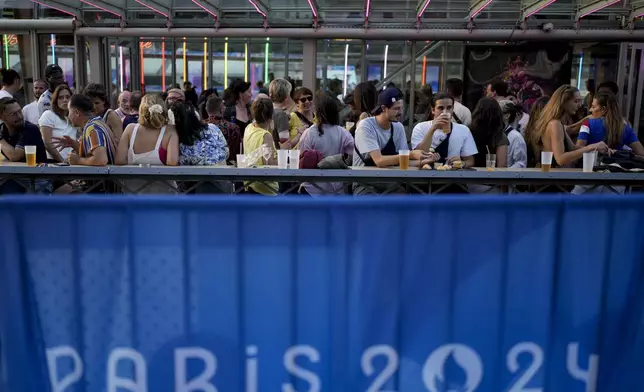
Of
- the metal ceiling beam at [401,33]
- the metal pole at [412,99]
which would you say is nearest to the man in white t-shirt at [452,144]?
the metal ceiling beam at [401,33]

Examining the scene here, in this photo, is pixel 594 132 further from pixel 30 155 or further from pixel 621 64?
pixel 621 64

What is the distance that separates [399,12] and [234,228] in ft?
40.6

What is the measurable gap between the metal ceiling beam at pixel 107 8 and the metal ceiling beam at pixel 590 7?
9791 mm


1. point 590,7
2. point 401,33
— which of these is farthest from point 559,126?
point 401,33

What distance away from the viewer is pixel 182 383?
271 centimetres

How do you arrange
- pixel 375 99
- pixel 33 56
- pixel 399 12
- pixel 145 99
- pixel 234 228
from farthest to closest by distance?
pixel 33 56
pixel 399 12
pixel 375 99
pixel 145 99
pixel 234 228

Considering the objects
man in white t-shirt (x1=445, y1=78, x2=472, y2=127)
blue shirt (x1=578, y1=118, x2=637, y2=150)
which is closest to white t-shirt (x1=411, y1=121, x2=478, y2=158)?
man in white t-shirt (x1=445, y1=78, x2=472, y2=127)

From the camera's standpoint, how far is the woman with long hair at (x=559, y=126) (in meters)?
6.91

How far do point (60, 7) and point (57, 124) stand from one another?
7044mm

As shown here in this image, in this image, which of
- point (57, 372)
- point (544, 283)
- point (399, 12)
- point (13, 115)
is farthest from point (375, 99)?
point (399, 12)

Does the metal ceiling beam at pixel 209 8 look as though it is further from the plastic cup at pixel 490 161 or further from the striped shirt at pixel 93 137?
the plastic cup at pixel 490 161

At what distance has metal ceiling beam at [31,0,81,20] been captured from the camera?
12719 mm

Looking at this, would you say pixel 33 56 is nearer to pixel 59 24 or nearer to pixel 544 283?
pixel 59 24

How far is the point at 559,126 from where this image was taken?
6973 millimetres
